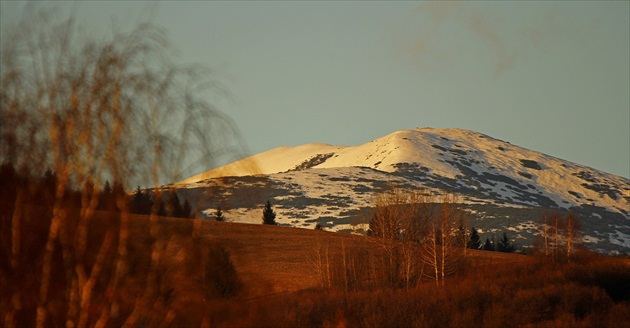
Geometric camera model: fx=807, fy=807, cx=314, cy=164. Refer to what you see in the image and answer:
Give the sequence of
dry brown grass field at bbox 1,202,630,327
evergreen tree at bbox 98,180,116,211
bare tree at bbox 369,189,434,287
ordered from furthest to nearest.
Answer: bare tree at bbox 369,189,434,287, dry brown grass field at bbox 1,202,630,327, evergreen tree at bbox 98,180,116,211

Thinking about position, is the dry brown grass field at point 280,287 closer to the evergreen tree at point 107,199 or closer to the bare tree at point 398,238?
the evergreen tree at point 107,199

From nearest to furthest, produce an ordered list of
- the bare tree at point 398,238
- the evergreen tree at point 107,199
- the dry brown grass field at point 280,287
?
the evergreen tree at point 107,199 → the dry brown grass field at point 280,287 → the bare tree at point 398,238

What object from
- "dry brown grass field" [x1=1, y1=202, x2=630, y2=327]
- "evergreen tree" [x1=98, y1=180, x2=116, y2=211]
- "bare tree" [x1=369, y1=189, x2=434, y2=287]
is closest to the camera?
"evergreen tree" [x1=98, y1=180, x2=116, y2=211]

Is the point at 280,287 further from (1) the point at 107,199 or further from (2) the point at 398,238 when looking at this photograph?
(1) the point at 107,199

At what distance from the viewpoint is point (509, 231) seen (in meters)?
170

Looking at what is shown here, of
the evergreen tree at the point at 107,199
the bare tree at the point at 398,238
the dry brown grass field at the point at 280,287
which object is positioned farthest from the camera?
the bare tree at the point at 398,238

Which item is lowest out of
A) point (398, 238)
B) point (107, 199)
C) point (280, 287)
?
point (280, 287)

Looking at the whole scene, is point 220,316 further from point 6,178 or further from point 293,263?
point 293,263

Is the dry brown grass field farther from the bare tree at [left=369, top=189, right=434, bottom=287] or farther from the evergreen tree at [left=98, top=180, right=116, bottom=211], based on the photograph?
the bare tree at [left=369, top=189, right=434, bottom=287]

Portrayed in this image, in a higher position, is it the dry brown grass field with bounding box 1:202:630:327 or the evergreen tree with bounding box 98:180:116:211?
the evergreen tree with bounding box 98:180:116:211

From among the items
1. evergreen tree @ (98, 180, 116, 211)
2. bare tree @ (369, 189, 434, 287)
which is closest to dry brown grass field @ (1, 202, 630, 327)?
evergreen tree @ (98, 180, 116, 211)

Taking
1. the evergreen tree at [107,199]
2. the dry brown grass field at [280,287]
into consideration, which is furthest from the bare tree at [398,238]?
the evergreen tree at [107,199]

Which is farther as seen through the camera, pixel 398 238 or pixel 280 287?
pixel 398 238

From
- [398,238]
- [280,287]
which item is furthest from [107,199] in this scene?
[398,238]
